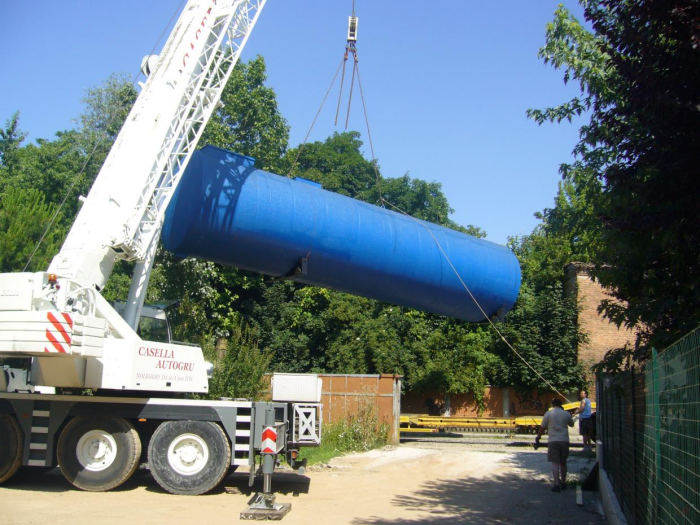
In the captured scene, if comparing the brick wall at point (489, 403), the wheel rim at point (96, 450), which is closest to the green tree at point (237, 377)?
the wheel rim at point (96, 450)

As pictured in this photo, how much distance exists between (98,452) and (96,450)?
5 centimetres

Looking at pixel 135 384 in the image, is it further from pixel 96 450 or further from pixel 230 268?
pixel 230 268

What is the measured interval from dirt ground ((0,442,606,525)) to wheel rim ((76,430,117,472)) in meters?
0.43

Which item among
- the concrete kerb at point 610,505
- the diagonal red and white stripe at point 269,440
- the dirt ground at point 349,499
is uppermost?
the diagonal red and white stripe at point 269,440

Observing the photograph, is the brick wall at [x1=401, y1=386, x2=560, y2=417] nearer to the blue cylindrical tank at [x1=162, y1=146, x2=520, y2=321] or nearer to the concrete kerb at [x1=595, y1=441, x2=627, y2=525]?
the blue cylindrical tank at [x1=162, y1=146, x2=520, y2=321]

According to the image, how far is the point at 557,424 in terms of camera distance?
36.8ft

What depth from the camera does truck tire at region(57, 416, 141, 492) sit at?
10.1 meters

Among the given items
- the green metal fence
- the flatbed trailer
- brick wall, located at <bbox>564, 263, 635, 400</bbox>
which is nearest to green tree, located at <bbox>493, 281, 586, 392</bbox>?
brick wall, located at <bbox>564, 263, 635, 400</bbox>

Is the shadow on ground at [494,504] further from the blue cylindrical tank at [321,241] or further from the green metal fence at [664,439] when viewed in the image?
the blue cylindrical tank at [321,241]

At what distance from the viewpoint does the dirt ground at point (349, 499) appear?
8.50 meters

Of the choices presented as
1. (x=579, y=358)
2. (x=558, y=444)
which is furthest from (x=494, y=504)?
(x=579, y=358)

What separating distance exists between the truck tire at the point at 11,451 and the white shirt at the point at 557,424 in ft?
27.0

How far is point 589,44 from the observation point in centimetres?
1282

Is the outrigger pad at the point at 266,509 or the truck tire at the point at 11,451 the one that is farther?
the truck tire at the point at 11,451
